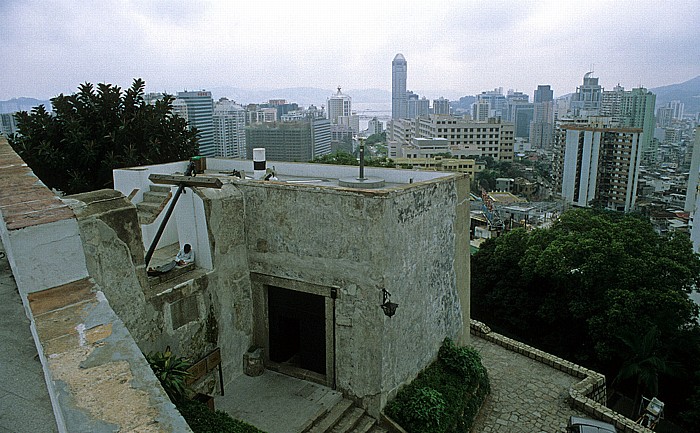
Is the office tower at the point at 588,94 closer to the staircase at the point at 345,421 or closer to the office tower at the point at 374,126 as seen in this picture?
the office tower at the point at 374,126

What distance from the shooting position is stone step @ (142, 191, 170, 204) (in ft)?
35.4

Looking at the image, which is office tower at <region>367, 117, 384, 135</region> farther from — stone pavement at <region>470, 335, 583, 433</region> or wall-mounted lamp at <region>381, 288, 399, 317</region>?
wall-mounted lamp at <region>381, 288, 399, 317</region>

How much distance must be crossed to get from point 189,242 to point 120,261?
2207mm

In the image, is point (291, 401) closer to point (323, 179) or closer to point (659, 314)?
point (323, 179)

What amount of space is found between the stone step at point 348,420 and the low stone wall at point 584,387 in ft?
17.4

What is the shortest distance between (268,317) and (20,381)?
22.9 feet

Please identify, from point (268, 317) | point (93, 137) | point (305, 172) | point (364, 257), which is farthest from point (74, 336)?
point (93, 137)

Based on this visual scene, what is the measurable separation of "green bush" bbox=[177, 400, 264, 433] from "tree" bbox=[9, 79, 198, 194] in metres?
10.2

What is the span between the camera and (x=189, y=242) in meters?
9.66

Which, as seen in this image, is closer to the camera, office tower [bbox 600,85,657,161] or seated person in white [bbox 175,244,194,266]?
seated person in white [bbox 175,244,194,266]

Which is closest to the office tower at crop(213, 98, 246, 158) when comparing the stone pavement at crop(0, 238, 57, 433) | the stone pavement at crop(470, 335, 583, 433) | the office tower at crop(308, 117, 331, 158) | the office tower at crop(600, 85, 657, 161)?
the office tower at crop(308, 117, 331, 158)

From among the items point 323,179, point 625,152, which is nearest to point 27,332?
point 323,179

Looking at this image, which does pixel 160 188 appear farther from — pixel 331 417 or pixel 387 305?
pixel 331 417

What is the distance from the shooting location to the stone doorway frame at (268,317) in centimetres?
936
